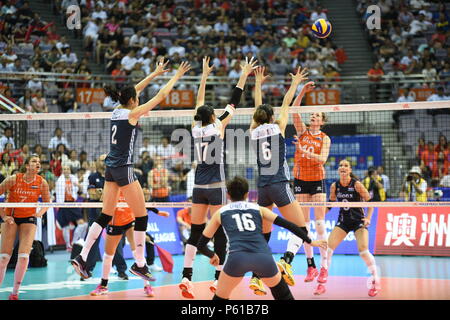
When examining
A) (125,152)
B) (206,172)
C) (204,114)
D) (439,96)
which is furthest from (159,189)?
(439,96)

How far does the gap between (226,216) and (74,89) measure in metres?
14.8

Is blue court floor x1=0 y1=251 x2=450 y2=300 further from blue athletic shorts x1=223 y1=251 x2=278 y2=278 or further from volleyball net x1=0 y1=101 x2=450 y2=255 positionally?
blue athletic shorts x1=223 y1=251 x2=278 y2=278

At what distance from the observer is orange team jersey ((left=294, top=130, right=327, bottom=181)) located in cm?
1087

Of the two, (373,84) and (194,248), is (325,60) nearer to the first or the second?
(373,84)

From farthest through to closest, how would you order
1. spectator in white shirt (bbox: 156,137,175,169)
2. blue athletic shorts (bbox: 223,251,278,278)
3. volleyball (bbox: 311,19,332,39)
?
spectator in white shirt (bbox: 156,137,175,169) < volleyball (bbox: 311,19,332,39) < blue athletic shorts (bbox: 223,251,278,278)

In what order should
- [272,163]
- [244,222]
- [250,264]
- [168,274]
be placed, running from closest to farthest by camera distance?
[250,264] < [244,222] < [272,163] < [168,274]

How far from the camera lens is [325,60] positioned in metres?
24.7

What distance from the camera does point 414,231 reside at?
55.4 ft

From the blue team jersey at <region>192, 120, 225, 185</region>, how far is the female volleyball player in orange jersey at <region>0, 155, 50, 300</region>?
2991 mm

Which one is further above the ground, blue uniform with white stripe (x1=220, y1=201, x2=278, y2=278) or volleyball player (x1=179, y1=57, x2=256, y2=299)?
volleyball player (x1=179, y1=57, x2=256, y2=299)

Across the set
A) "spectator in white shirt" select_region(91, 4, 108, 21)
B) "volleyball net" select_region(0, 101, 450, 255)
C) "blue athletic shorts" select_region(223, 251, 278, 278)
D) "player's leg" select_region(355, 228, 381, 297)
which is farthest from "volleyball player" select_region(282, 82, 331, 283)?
"spectator in white shirt" select_region(91, 4, 108, 21)

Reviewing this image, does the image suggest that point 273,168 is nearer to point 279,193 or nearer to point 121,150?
point 279,193

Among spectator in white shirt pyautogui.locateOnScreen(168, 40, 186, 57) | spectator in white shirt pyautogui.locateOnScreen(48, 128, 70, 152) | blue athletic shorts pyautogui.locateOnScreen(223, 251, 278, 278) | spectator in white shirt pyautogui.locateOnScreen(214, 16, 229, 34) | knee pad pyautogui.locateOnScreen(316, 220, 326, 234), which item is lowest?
blue athletic shorts pyautogui.locateOnScreen(223, 251, 278, 278)

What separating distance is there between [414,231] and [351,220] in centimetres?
640
